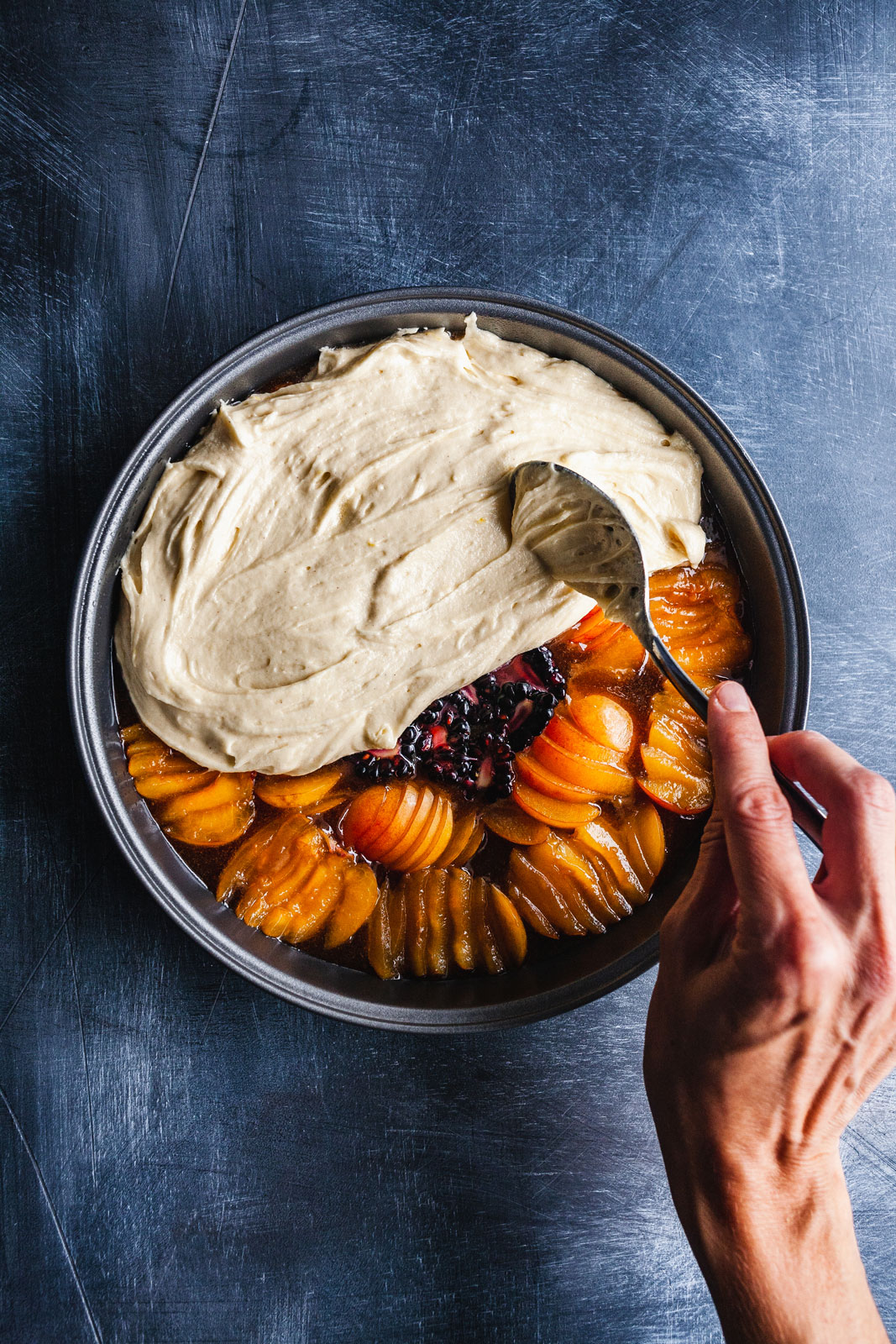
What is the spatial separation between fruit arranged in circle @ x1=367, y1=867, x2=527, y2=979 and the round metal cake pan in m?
0.06

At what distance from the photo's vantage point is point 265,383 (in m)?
1.95

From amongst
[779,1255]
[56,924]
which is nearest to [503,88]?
[56,924]

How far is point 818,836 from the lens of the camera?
1.42 m

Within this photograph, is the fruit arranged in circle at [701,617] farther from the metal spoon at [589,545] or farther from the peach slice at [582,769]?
the peach slice at [582,769]

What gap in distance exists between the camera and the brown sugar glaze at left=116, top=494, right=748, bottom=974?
1919mm

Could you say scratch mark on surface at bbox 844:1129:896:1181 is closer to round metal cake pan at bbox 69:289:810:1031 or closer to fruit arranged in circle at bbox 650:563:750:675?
round metal cake pan at bbox 69:289:810:1031

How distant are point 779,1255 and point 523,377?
1.77 m

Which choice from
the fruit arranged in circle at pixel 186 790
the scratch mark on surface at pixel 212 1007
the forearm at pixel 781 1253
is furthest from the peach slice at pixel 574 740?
the scratch mark on surface at pixel 212 1007

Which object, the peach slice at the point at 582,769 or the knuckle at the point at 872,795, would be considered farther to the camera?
the peach slice at the point at 582,769

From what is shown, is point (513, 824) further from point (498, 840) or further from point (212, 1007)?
point (212, 1007)

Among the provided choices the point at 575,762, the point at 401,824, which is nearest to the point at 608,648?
the point at 575,762

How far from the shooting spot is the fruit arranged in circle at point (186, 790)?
73.6 inches

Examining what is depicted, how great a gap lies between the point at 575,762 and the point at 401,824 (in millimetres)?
405

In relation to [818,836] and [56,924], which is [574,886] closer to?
[818,836]
